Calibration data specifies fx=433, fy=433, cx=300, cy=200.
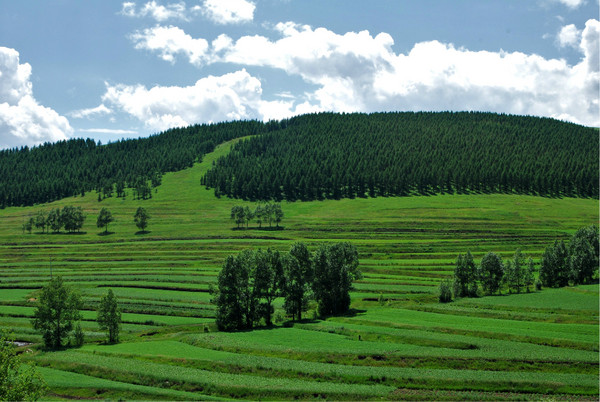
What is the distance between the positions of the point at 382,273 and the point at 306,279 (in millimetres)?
45894

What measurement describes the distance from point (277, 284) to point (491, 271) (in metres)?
55.6

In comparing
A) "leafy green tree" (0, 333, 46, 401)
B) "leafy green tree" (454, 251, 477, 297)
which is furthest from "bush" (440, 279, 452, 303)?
"leafy green tree" (0, 333, 46, 401)

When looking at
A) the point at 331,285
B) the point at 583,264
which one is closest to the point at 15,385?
the point at 331,285

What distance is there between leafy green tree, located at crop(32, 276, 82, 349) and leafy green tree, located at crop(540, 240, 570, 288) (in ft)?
360

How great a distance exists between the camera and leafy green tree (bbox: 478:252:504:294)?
10825cm

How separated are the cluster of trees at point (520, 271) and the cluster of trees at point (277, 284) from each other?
28183 millimetres

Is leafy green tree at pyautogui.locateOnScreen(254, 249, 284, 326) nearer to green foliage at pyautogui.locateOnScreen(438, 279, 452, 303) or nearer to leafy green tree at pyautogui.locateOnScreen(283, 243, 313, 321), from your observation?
leafy green tree at pyautogui.locateOnScreen(283, 243, 313, 321)

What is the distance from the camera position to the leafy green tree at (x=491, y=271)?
108m

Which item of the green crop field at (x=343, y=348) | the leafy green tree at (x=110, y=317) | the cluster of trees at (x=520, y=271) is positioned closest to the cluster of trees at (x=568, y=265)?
the cluster of trees at (x=520, y=271)

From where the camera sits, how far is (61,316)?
75.4 m

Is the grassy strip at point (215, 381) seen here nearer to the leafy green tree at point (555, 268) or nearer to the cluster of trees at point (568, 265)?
the leafy green tree at point (555, 268)


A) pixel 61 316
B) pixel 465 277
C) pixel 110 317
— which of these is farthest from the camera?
pixel 465 277

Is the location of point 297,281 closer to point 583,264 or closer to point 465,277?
point 465,277

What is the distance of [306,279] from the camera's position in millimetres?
95000
